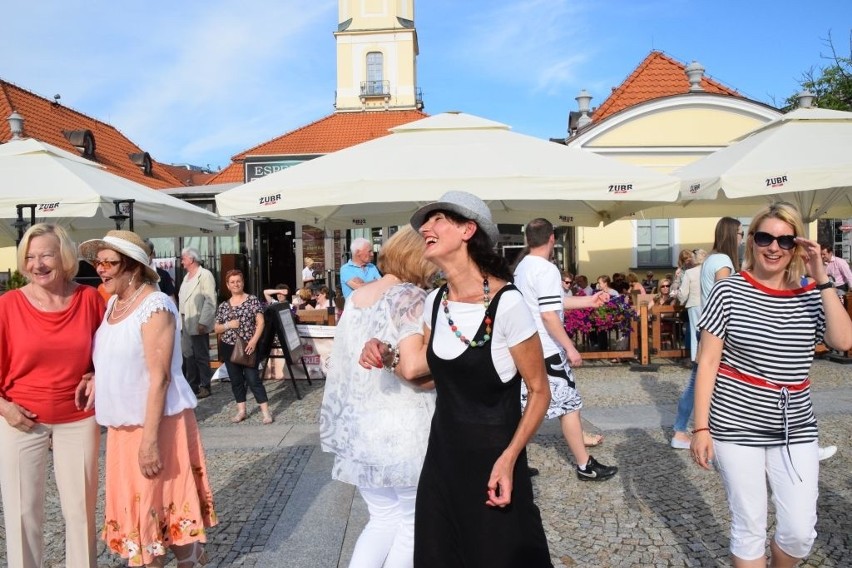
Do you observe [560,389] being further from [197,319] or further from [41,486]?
[197,319]

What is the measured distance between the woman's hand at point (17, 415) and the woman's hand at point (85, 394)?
7.7 inches

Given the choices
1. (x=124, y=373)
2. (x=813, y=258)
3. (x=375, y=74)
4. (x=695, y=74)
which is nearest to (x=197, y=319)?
(x=124, y=373)

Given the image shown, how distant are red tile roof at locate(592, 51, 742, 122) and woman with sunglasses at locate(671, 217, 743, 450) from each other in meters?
15.9

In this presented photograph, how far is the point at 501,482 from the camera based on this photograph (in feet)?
7.36

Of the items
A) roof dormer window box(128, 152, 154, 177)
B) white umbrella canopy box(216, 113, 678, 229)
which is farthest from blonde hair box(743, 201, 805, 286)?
roof dormer window box(128, 152, 154, 177)

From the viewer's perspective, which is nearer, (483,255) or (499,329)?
(499,329)

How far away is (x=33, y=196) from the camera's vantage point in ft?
24.4

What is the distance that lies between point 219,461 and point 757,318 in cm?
440

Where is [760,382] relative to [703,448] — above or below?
above

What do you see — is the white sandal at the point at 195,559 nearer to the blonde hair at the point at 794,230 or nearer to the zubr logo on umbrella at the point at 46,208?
the blonde hair at the point at 794,230

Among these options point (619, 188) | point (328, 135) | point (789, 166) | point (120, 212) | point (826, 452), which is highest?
point (328, 135)

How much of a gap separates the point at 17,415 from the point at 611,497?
11.5ft

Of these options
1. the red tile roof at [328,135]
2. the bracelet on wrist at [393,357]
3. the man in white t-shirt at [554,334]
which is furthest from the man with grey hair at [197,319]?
the red tile roof at [328,135]

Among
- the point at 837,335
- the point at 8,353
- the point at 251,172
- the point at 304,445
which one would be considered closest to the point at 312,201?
the point at 304,445
